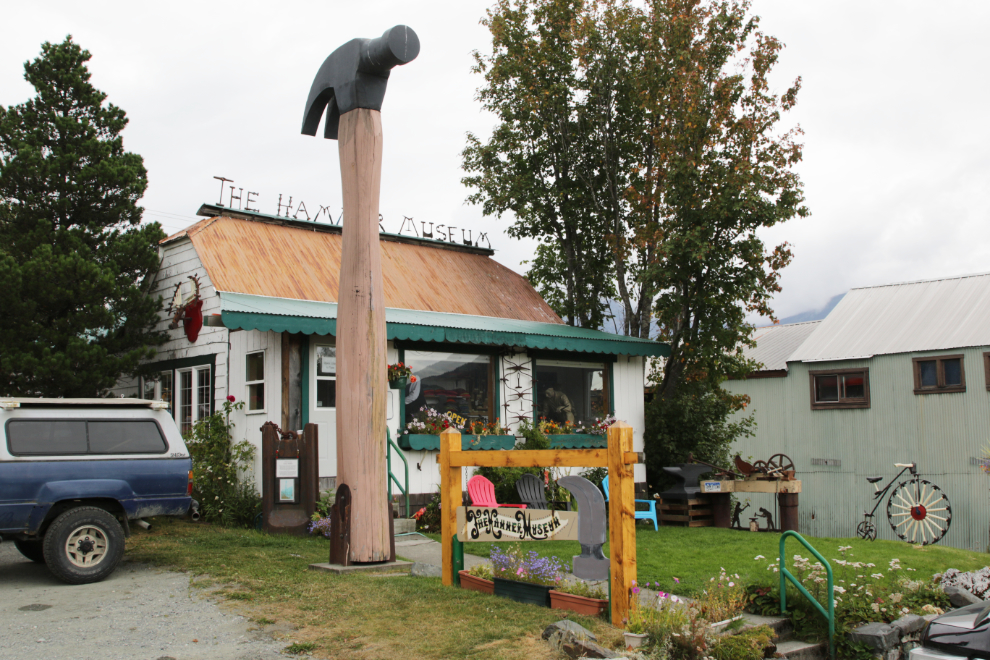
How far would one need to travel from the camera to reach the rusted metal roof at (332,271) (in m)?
14.9

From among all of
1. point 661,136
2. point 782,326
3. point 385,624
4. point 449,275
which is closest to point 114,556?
point 385,624

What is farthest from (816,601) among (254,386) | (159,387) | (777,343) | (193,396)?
(777,343)

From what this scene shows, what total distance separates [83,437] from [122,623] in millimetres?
2705

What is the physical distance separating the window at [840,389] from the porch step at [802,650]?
16550 mm

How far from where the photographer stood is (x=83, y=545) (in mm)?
8227

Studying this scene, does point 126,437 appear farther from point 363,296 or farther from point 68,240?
point 68,240

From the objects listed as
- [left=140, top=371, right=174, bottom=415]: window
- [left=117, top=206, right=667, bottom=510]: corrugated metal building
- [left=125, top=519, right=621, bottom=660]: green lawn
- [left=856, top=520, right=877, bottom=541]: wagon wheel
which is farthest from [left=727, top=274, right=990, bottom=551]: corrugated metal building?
[left=125, top=519, right=621, bottom=660]: green lawn

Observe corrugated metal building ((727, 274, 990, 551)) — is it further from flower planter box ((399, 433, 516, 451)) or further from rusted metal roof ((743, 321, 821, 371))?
flower planter box ((399, 433, 516, 451))

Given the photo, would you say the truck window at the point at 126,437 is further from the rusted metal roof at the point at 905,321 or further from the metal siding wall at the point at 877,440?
the rusted metal roof at the point at 905,321

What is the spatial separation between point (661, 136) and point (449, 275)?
5.49 meters

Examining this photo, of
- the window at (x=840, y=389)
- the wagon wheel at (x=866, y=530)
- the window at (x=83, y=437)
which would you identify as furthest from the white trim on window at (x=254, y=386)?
the window at (x=840, y=389)

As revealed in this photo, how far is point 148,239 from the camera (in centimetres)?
1514

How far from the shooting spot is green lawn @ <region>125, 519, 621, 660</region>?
5.90 meters

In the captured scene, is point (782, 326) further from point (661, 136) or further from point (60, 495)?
point (60, 495)
